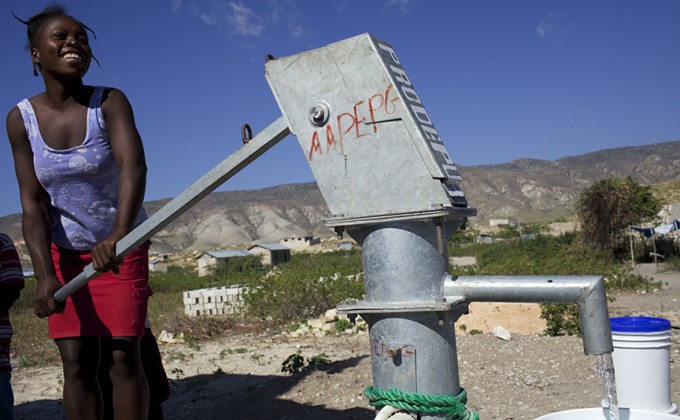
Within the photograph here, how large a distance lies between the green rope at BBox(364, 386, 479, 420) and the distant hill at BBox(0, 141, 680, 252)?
Answer: 67.6 meters

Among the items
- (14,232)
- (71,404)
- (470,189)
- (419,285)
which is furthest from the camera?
(470,189)

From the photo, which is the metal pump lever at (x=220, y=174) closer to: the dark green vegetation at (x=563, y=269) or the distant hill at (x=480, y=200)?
the dark green vegetation at (x=563, y=269)

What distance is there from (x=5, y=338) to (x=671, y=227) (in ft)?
65.6

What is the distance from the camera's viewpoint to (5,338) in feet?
9.51

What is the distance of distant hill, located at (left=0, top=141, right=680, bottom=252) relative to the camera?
84.6 m

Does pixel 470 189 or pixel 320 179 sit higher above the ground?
pixel 470 189

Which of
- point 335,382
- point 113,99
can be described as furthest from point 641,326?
point 335,382

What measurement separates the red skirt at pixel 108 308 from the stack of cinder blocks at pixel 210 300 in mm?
9375

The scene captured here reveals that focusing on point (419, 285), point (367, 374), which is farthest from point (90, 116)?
point (367, 374)

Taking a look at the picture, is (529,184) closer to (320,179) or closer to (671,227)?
(671,227)

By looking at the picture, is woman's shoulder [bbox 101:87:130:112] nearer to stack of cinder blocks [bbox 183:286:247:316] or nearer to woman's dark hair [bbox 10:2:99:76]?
woman's dark hair [bbox 10:2:99:76]

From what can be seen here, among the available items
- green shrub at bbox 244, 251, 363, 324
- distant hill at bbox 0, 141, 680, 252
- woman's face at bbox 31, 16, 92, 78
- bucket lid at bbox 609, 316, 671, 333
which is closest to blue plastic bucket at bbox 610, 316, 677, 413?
bucket lid at bbox 609, 316, 671, 333

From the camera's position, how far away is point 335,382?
462 cm

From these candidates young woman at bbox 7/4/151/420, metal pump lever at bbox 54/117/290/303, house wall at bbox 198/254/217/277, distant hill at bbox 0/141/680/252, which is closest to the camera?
metal pump lever at bbox 54/117/290/303
